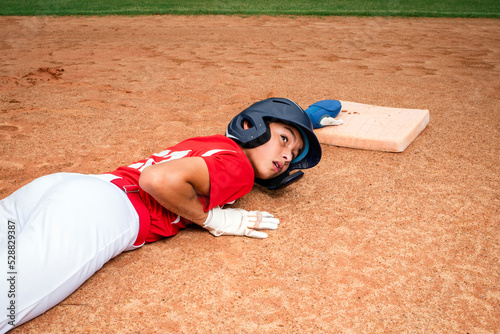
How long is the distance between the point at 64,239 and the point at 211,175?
2.03ft

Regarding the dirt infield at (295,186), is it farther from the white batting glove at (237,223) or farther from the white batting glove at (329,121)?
the white batting glove at (329,121)

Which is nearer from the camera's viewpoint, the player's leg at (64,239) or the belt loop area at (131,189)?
the player's leg at (64,239)

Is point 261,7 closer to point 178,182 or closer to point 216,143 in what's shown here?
point 216,143

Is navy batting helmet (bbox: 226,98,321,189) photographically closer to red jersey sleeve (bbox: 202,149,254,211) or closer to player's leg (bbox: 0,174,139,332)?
red jersey sleeve (bbox: 202,149,254,211)

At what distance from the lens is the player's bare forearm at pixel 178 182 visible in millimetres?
1558

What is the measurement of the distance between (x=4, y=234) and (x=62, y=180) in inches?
12.4

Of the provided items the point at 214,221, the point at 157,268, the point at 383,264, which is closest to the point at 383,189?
the point at 383,264

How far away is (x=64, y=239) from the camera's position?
143 cm

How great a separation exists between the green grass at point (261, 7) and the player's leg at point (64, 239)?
838 cm

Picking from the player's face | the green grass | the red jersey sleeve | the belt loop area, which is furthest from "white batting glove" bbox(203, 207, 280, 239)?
the green grass

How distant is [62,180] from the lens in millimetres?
1704

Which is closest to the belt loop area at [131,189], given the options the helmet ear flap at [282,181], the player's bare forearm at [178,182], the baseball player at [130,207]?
the baseball player at [130,207]

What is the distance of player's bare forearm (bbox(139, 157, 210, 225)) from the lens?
156 centimetres

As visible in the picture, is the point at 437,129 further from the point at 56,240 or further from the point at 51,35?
the point at 51,35
